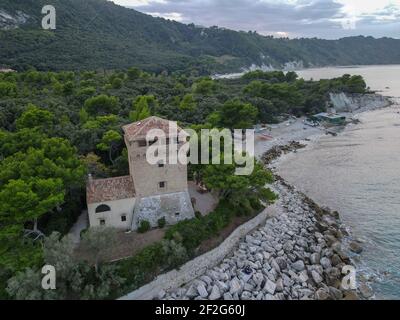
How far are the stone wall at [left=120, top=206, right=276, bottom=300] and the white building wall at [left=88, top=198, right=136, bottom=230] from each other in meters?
5.51

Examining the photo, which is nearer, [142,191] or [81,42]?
[142,191]

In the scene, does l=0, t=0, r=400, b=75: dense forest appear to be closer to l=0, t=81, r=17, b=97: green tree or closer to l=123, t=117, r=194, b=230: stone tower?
l=0, t=81, r=17, b=97: green tree

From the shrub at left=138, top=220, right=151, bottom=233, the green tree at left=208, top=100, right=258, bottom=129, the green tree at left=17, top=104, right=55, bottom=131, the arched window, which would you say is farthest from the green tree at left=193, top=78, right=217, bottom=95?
the arched window

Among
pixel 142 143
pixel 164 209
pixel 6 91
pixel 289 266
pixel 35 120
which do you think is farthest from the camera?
pixel 6 91

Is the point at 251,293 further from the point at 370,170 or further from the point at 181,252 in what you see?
the point at 370,170

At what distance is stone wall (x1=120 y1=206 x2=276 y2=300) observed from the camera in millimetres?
22375

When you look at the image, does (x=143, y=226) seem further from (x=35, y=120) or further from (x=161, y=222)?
(x=35, y=120)

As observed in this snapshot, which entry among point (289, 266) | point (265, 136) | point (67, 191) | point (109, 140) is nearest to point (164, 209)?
point (67, 191)

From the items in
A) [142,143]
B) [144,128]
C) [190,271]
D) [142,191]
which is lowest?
[190,271]

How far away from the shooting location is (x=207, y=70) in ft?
506

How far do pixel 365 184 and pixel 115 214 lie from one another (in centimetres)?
3175

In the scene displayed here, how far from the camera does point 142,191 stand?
2680 centimetres

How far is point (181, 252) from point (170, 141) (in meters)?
8.04

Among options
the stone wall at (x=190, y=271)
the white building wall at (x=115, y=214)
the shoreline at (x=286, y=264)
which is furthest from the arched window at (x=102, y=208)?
the shoreline at (x=286, y=264)
